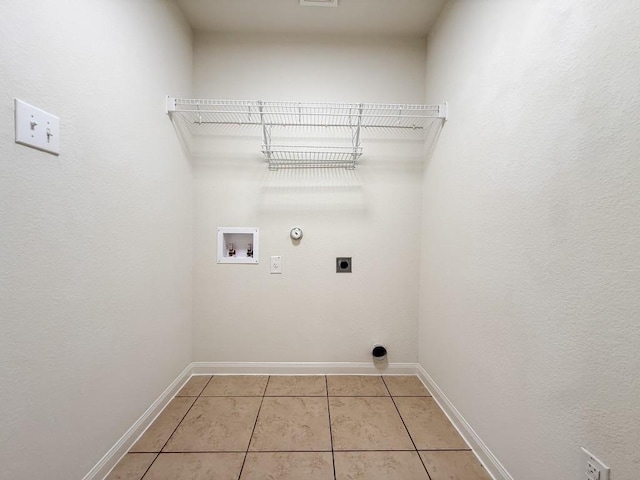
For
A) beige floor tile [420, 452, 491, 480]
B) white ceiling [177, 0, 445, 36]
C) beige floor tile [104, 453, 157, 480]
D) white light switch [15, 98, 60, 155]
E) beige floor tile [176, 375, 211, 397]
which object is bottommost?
beige floor tile [104, 453, 157, 480]

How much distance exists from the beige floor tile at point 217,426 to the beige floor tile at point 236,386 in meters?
0.05

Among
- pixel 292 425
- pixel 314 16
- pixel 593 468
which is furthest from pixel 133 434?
pixel 314 16

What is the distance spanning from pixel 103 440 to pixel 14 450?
406mm

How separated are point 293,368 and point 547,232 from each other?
1734 millimetres

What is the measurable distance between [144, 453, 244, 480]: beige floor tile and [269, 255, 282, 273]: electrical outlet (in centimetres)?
104

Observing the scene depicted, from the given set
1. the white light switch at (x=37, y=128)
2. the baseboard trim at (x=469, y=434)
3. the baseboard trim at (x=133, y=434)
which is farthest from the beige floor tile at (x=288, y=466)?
the white light switch at (x=37, y=128)

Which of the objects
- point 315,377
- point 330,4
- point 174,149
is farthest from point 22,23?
point 315,377

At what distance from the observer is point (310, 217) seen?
1.84 metres

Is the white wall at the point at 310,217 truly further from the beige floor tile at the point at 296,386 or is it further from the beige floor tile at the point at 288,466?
the beige floor tile at the point at 288,466

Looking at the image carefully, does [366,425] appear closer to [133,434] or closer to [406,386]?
[406,386]

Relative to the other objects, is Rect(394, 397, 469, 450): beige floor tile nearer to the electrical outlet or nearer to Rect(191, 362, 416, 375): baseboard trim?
Rect(191, 362, 416, 375): baseboard trim

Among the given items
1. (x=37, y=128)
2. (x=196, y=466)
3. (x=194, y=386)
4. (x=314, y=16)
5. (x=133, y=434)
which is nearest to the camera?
(x=37, y=128)

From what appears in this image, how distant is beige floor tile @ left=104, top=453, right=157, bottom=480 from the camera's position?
3.61 feet

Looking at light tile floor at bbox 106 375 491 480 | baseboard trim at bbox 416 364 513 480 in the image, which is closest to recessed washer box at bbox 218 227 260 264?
light tile floor at bbox 106 375 491 480
